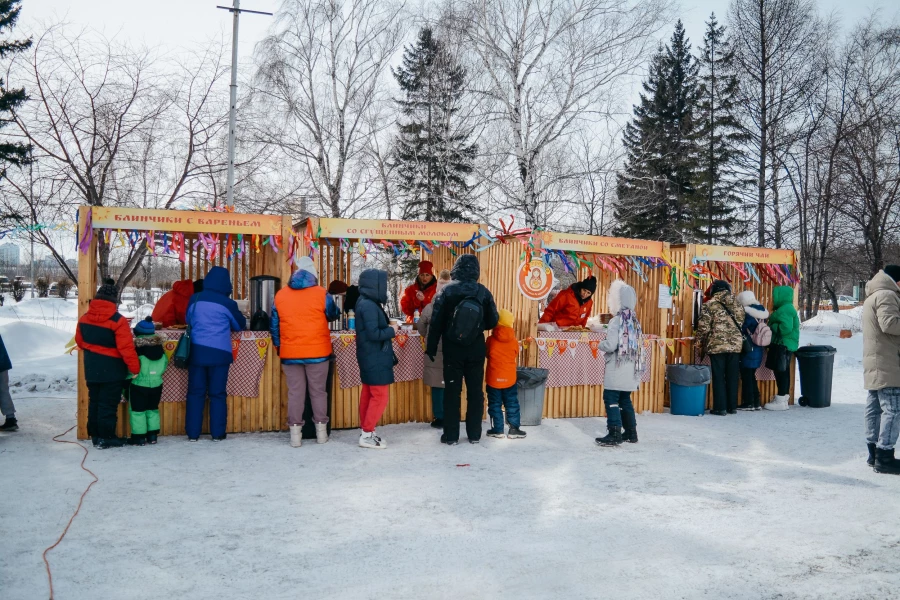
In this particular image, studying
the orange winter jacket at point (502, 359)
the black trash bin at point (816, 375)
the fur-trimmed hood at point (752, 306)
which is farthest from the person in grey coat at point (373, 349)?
the black trash bin at point (816, 375)

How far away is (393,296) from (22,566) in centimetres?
1859

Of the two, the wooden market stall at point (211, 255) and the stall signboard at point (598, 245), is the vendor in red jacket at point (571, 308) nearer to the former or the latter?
the stall signboard at point (598, 245)

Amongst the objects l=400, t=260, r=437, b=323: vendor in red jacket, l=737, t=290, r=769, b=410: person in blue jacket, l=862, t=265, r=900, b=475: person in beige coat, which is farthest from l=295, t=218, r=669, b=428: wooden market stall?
l=862, t=265, r=900, b=475: person in beige coat

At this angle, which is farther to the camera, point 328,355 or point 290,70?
point 290,70

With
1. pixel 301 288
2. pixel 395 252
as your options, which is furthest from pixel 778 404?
pixel 301 288

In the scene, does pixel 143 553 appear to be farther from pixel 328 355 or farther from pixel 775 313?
pixel 775 313

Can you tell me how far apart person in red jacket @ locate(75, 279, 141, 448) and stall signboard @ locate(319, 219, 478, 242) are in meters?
2.18

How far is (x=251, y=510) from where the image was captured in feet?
14.4

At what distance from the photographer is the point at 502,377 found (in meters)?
6.57

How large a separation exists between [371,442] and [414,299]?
2.23 m

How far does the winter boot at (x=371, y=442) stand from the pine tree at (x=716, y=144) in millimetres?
19835

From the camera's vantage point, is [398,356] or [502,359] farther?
[398,356]

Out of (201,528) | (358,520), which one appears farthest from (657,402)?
(201,528)

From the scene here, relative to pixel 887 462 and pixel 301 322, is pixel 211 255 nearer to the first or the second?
pixel 301 322
